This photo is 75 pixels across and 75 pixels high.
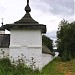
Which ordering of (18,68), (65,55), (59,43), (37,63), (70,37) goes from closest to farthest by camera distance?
(18,68) → (37,63) → (65,55) → (70,37) → (59,43)

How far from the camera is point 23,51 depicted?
88.0 feet

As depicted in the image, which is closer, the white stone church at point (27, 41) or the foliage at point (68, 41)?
the white stone church at point (27, 41)

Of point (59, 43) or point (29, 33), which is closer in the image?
point (29, 33)

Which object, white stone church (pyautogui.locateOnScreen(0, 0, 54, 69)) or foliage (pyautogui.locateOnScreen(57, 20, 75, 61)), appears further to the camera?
foliage (pyautogui.locateOnScreen(57, 20, 75, 61))

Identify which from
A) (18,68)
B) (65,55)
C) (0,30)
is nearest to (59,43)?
(65,55)

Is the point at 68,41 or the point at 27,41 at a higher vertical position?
the point at 68,41

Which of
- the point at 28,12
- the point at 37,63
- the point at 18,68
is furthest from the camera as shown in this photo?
the point at 28,12

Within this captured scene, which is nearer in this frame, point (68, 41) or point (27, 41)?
point (27, 41)

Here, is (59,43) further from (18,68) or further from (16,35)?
(18,68)

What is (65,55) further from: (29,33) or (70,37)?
(29,33)

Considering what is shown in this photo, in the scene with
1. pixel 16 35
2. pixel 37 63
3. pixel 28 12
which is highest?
pixel 28 12

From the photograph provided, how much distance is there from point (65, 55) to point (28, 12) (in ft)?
69.4

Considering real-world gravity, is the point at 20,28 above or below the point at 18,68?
above

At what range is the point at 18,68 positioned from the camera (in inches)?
563
